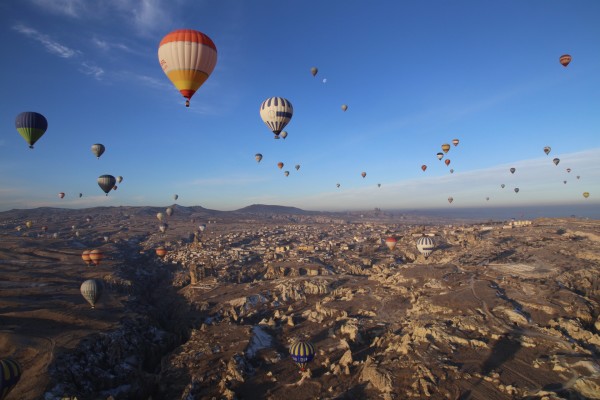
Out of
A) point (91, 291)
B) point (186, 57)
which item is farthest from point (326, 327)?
point (186, 57)

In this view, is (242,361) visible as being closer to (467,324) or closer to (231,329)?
(231,329)

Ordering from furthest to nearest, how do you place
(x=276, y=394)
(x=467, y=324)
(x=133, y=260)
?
1. (x=133, y=260)
2. (x=467, y=324)
3. (x=276, y=394)

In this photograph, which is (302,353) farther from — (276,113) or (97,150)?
(97,150)

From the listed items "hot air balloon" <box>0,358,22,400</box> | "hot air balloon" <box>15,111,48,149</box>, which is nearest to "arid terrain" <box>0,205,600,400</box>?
"hot air balloon" <box>0,358,22,400</box>

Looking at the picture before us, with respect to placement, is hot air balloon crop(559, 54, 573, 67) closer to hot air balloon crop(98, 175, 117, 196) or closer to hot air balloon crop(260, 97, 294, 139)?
hot air balloon crop(260, 97, 294, 139)

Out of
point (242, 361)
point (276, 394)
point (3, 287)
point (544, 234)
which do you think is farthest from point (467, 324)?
point (3, 287)

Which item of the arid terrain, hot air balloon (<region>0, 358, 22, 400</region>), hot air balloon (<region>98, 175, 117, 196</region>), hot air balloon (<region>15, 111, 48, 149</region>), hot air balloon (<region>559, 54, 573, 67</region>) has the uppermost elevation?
hot air balloon (<region>559, 54, 573, 67</region>)

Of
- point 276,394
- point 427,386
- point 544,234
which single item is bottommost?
point 276,394
